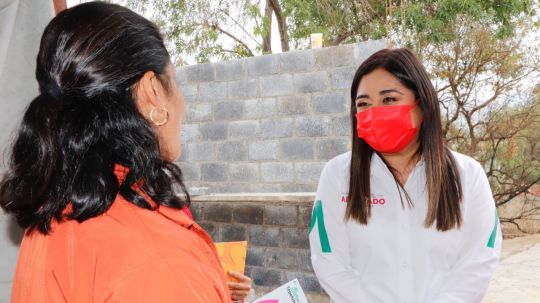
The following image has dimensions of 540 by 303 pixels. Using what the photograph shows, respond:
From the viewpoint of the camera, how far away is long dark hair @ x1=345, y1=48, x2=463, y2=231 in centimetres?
182

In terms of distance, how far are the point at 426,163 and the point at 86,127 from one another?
4.60 feet

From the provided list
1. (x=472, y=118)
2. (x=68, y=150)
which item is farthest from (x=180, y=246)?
(x=472, y=118)

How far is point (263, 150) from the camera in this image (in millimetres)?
4816

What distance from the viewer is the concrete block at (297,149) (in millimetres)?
4555

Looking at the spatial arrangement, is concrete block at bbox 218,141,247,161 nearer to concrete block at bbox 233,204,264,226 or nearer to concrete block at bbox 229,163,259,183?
concrete block at bbox 229,163,259,183

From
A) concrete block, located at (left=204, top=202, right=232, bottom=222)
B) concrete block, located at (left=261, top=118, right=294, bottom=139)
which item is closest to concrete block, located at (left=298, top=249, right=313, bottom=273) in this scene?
concrete block, located at (left=204, top=202, right=232, bottom=222)

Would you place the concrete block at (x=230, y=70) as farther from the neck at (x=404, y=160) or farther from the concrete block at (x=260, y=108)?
the neck at (x=404, y=160)

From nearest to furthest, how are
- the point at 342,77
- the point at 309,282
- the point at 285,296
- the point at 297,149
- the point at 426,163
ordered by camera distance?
the point at 285,296, the point at 426,163, the point at 309,282, the point at 342,77, the point at 297,149

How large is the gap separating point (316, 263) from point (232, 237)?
2.31 m

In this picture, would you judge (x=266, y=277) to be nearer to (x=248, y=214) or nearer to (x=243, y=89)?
(x=248, y=214)

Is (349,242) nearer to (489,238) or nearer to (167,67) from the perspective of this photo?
(489,238)

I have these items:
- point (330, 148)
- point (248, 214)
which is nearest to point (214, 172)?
point (248, 214)

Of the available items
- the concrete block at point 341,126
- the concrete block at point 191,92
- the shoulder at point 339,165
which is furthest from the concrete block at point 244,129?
the shoulder at point 339,165

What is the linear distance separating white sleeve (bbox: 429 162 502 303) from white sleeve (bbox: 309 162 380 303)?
Answer: 0.95ft
